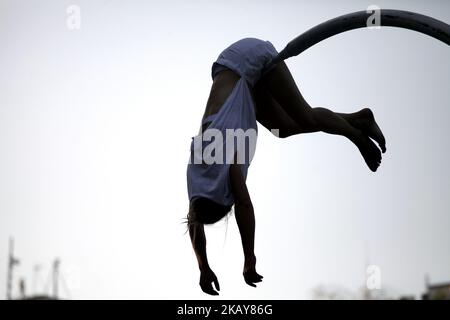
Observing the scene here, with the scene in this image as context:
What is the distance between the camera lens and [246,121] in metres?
8.44

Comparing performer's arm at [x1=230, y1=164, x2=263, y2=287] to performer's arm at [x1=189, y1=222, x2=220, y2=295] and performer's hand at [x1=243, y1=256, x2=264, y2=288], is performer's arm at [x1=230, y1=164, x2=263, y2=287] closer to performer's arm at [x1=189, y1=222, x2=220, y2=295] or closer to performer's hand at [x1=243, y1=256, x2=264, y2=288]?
performer's hand at [x1=243, y1=256, x2=264, y2=288]

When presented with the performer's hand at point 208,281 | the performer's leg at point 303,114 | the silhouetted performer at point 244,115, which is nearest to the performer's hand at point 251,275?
the silhouetted performer at point 244,115

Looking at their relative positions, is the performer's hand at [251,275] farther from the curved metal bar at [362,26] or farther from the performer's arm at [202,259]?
the curved metal bar at [362,26]

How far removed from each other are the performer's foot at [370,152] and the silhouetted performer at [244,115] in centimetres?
85

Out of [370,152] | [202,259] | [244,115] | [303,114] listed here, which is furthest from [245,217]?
[370,152]

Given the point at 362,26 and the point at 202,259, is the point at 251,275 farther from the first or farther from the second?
Result: the point at 362,26

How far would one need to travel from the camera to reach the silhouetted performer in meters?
8.05

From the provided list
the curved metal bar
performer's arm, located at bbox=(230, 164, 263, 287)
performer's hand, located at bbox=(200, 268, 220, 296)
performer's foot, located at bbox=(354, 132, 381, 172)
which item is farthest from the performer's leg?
performer's hand, located at bbox=(200, 268, 220, 296)

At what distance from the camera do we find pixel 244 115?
845cm

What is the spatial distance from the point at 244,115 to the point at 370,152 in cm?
229

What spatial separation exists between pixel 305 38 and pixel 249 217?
5.65 ft
